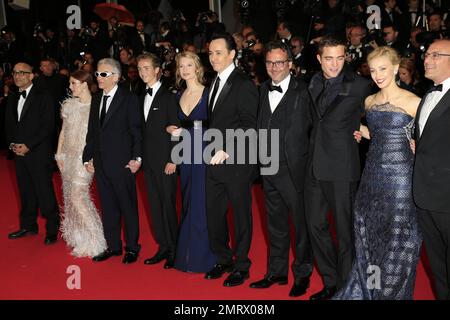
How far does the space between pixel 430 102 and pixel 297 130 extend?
892 mm

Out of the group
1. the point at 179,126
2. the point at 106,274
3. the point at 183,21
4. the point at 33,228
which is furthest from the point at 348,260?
the point at 183,21

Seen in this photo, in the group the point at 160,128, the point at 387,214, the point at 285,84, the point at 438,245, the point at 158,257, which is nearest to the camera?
the point at 438,245

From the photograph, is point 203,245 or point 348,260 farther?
point 203,245

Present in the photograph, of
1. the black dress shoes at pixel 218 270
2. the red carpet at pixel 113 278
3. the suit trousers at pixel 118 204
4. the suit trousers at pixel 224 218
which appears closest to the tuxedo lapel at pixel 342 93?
the suit trousers at pixel 224 218

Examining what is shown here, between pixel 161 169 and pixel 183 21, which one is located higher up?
pixel 183 21

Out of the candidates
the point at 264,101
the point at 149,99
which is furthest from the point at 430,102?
the point at 149,99

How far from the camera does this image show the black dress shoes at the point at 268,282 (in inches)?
158

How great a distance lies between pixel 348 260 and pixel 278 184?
2.16 feet

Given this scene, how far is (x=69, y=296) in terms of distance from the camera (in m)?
4.04

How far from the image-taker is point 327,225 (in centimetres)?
371

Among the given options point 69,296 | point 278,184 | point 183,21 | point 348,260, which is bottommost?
point 69,296

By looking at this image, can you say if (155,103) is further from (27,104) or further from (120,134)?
(27,104)

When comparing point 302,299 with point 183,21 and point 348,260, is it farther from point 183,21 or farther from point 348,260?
point 183,21

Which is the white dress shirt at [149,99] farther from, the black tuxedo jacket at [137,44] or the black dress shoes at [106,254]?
the black tuxedo jacket at [137,44]
